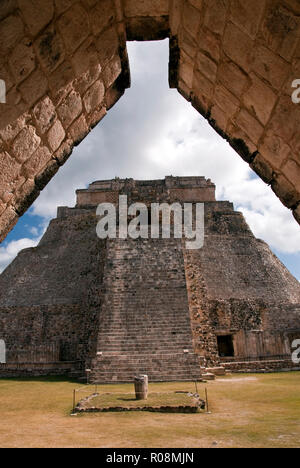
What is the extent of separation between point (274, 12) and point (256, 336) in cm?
1331

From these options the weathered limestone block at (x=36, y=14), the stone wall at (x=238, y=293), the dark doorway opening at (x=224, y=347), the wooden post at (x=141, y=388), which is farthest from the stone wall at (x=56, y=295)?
the weathered limestone block at (x=36, y=14)

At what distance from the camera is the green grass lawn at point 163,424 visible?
416 centimetres

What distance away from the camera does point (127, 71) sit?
305 cm

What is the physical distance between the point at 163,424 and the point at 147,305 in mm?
7477

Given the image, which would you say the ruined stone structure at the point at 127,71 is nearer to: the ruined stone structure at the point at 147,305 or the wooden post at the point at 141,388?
the wooden post at the point at 141,388

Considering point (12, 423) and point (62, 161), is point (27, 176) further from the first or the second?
point (12, 423)

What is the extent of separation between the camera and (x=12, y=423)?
18.3 feet

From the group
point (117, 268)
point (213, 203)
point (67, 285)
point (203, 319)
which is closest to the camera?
point (203, 319)

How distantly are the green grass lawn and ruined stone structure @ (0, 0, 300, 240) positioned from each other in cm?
295

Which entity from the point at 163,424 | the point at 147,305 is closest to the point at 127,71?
the point at 163,424

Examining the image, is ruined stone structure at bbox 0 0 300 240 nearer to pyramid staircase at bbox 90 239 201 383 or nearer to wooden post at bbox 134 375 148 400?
wooden post at bbox 134 375 148 400

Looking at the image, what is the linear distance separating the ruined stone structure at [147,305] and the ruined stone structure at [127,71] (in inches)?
348

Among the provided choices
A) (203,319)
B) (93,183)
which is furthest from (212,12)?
(93,183)

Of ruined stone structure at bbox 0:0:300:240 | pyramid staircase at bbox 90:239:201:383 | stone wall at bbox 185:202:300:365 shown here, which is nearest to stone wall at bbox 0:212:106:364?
pyramid staircase at bbox 90:239:201:383
